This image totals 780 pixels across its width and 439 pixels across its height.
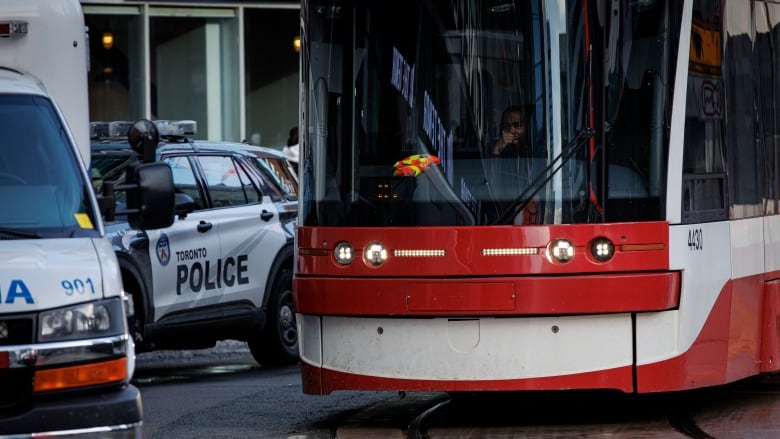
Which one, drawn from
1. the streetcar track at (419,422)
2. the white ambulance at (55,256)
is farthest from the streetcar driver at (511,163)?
the white ambulance at (55,256)

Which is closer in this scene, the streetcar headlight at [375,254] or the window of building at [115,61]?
the streetcar headlight at [375,254]

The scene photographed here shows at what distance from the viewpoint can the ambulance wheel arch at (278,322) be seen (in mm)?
14414

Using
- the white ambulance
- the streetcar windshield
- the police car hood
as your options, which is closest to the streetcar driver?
the streetcar windshield

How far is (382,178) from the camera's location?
9805 mm

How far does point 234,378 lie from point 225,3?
12.3 m

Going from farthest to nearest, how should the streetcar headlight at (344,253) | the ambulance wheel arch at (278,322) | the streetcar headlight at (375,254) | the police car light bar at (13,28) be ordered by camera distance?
the ambulance wheel arch at (278,322), the streetcar headlight at (344,253), the streetcar headlight at (375,254), the police car light bar at (13,28)

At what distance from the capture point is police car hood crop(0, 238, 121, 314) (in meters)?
6.50

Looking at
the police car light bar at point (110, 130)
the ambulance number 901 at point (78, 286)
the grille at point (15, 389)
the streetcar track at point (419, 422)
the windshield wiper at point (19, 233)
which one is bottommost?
the streetcar track at point (419, 422)

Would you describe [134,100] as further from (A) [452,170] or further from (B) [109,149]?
(A) [452,170]

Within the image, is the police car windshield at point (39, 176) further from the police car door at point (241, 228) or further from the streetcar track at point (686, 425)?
the police car door at point (241, 228)

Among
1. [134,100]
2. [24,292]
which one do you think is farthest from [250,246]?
[134,100]

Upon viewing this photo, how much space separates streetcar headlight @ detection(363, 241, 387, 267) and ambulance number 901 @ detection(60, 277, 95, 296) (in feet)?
10.3

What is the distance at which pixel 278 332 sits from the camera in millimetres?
14516

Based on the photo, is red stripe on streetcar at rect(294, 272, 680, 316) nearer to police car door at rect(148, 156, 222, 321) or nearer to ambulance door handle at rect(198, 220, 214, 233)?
police car door at rect(148, 156, 222, 321)
